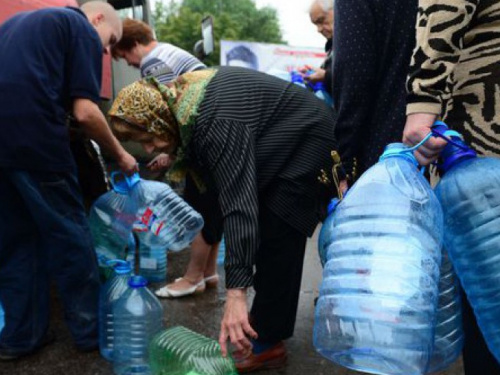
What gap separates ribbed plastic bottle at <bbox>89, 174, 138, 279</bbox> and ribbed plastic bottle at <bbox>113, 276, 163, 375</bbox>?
1.18ft

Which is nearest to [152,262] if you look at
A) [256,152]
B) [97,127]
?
[97,127]

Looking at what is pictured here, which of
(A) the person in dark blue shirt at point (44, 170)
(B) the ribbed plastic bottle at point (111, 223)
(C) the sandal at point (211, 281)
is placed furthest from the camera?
(C) the sandal at point (211, 281)

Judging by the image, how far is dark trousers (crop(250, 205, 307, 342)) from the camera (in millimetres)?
2393

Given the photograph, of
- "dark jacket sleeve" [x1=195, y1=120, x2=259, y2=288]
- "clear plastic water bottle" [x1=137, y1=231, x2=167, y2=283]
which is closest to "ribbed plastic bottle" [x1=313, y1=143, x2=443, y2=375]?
"dark jacket sleeve" [x1=195, y1=120, x2=259, y2=288]

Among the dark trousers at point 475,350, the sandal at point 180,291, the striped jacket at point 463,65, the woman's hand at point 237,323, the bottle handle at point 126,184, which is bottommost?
the sandal at point 180,291

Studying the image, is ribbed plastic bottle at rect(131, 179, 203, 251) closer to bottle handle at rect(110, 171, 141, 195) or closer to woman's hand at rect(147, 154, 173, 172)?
bottle handle at rect(110, 171, 141, 195)

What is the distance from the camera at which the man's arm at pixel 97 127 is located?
8.71 feet

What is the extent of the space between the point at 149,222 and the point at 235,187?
157cm

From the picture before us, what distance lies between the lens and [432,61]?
137 cm

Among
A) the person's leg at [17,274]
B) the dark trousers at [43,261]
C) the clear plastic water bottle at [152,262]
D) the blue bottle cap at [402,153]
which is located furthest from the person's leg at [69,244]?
the blue bottle cap at [402,153]

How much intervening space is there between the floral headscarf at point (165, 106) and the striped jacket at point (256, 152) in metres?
0.04

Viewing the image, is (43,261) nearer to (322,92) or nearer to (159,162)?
(159,162)

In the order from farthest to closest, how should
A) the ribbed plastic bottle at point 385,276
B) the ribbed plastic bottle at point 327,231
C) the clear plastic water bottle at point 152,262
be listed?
1. the clear plastic water bottle at point 152,262
2. the ribbed plastic bottle at point 327,231
3. the ribbed plastic bottle at point 385,276

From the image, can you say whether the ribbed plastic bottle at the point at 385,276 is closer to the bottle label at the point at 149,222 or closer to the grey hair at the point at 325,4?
the bottle label at the point at 149,222
